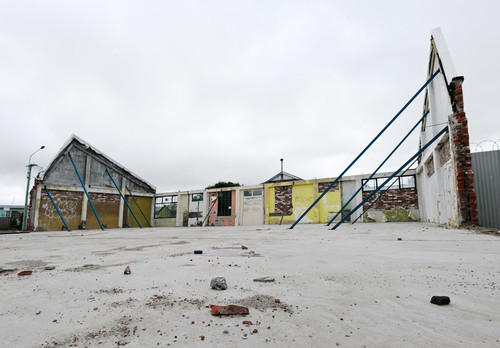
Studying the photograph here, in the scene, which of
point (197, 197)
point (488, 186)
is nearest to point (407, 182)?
point (488, 186)

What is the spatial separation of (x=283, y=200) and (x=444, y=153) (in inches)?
424

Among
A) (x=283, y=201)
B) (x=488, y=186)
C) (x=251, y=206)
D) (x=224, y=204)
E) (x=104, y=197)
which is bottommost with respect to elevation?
Answer: (x=251, y=206)

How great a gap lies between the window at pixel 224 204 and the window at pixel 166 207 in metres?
4.22

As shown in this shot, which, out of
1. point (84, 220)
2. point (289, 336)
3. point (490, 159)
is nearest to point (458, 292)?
point (289, 336)

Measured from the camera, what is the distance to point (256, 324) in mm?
1143

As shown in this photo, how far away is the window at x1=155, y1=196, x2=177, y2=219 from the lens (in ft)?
71.1

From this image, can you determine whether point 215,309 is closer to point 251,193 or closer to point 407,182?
point 407,182

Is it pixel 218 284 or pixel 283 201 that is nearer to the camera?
pixel 218 284

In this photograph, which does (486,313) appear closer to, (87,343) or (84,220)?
(87,343)

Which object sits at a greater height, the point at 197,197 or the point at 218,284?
the point at 197,197

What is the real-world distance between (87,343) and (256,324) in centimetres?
66

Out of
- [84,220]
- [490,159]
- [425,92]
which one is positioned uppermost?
[425,92]

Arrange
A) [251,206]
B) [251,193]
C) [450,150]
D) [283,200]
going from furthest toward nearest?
1. [251,193]
2. [251,206]
3. [283,200]
4. [450,150]

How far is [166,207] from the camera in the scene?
2184 cm
